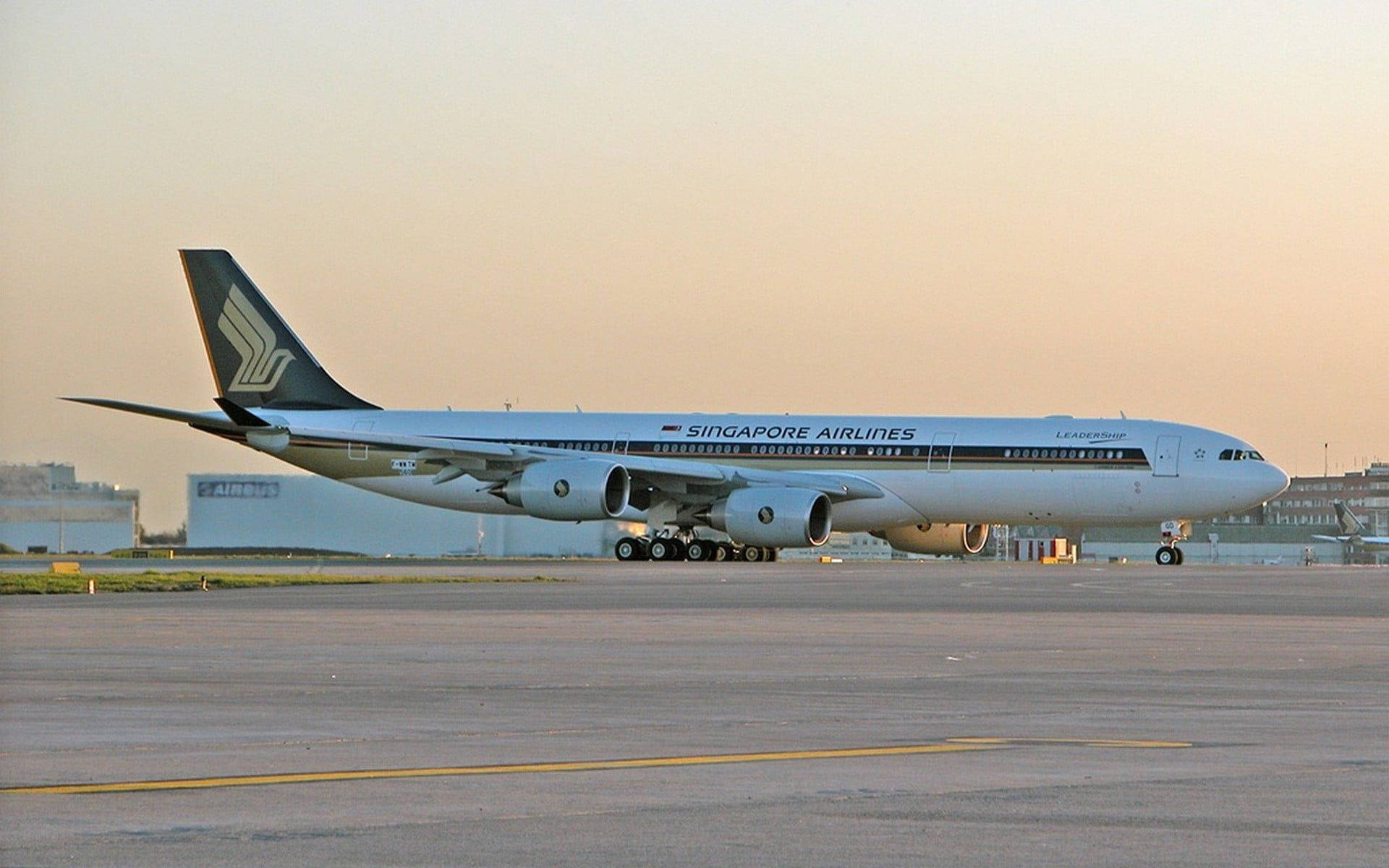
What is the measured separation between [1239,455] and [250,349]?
2879cm

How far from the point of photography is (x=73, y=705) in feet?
51.2

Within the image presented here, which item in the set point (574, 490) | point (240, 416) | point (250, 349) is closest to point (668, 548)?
point (574, 490)

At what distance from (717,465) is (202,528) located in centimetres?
2199

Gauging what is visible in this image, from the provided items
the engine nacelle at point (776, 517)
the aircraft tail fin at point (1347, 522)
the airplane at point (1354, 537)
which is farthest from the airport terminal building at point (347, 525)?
the aircraft tail fin at point (1347, 522)

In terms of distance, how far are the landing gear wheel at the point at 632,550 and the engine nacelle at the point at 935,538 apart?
6716mm

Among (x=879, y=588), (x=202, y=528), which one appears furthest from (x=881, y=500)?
(x=202, y=528)

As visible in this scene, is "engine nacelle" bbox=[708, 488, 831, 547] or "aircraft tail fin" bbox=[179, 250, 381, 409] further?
"aircraft tail fin" bbox=[179, 250, 381, 409]

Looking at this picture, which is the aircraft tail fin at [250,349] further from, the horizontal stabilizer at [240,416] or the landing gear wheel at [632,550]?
the landing gear wheel at [632,550]

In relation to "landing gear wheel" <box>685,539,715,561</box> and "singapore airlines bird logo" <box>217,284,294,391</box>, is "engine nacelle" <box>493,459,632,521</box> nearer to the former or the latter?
"landing gear wheel" <box>685,539,715,561</box>

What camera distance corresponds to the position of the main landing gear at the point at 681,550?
203 feet

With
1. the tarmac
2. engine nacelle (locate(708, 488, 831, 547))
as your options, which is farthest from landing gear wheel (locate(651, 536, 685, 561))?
the tarmac

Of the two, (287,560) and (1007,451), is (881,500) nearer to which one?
(1007,451)

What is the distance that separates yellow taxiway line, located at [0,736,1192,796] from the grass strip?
24.7m

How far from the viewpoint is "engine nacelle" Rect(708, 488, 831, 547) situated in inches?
2272
